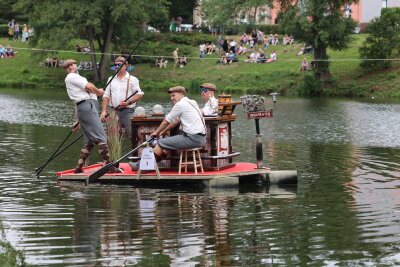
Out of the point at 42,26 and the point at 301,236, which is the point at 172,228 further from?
the point at 42,26

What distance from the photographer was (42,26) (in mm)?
58906

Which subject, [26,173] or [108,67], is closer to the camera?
[26,173]

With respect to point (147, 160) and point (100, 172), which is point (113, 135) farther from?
point (147, 160)

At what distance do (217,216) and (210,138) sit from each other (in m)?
3.51

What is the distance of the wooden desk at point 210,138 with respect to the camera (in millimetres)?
16062

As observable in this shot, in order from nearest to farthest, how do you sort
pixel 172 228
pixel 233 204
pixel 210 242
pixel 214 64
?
pixel 210 242 → pixel 172 228 → pixel 233 204 → pixel 214 64

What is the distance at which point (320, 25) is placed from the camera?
54844 mm

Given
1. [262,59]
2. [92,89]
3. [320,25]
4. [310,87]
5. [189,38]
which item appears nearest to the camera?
[92,89]

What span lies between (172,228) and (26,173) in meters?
6.11

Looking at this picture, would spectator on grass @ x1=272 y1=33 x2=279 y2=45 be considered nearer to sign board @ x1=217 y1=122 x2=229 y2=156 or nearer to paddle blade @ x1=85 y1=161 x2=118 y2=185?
sign board @ x1=217 y1=122 x2=229 y2=156

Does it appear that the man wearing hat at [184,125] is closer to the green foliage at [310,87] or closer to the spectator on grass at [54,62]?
the green foliage at [310,87]

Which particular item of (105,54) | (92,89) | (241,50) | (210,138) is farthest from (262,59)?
(92,89)

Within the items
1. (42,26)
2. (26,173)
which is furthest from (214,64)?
(26,173)

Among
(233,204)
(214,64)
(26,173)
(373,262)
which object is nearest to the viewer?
(373,262)
